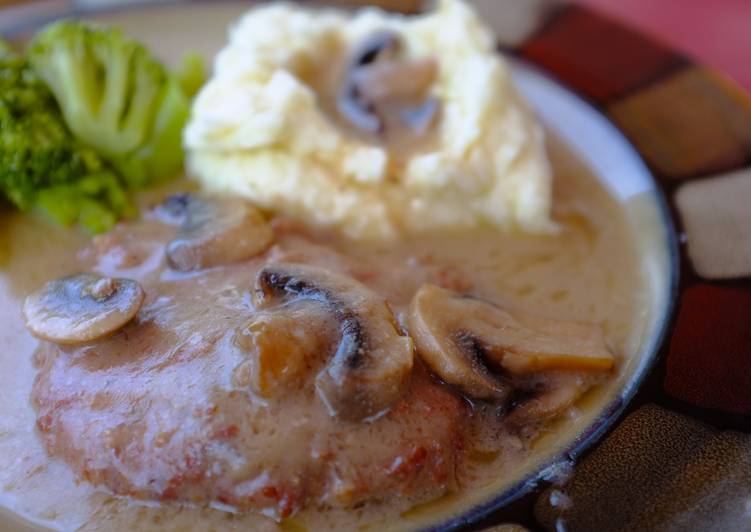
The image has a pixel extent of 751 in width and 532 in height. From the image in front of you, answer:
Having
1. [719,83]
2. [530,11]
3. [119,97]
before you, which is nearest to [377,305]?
[119,97]

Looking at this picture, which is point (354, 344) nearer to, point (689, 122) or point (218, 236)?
point (218, 236)

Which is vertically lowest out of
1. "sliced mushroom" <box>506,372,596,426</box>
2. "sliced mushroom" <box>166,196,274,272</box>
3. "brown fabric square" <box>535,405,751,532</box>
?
"sliced mushroom" <box>506,372,596,426</box>

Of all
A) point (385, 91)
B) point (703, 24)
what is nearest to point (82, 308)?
point (385, 91)

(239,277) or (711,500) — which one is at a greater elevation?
(239,277)

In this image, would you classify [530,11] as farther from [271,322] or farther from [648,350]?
[271,322]

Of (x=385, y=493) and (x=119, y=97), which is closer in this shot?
(x=385, y=493)

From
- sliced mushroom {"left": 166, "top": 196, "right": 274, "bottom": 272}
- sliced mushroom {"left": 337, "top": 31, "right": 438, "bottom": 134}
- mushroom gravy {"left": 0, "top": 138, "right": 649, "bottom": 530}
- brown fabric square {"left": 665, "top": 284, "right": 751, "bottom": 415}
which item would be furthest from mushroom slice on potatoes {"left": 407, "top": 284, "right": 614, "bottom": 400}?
sliced mushroom {"left": 337, "top": 31, "right": 438, "bottom": 134}

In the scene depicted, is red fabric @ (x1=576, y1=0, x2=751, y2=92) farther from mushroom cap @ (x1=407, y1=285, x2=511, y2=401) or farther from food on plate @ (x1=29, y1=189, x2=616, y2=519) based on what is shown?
mushroom cap @ (x1=407, y1=285, x2=511, y2=401)
